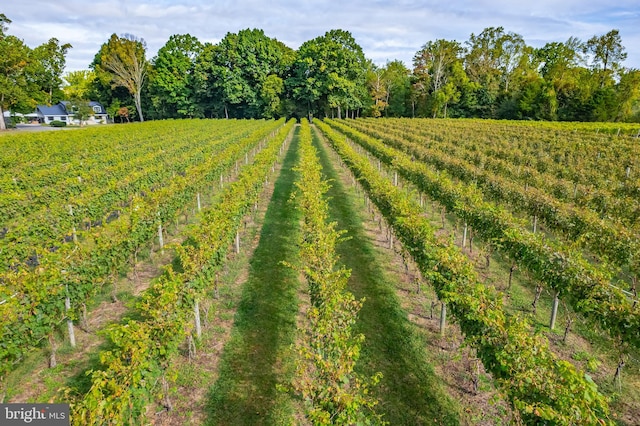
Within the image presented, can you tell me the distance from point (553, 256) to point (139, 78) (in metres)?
90.1

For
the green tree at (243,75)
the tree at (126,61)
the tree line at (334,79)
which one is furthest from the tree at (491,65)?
the tree at (126,61)

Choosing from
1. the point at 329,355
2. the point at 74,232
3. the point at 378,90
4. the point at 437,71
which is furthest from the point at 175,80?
the point at 329,355

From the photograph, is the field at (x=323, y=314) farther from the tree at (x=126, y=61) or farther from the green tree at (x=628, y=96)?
the tree at (x=126, y=61)

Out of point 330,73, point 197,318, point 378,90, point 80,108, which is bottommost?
point 197,318

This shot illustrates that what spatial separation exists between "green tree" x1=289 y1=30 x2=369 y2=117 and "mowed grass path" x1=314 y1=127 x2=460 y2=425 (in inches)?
2633

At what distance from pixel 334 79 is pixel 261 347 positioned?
71.9 metres

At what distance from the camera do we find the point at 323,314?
6.96m

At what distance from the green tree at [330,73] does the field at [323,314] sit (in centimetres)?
6287

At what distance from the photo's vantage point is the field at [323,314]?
559 centimetres

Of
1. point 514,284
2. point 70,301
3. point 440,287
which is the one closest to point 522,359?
point 440,287

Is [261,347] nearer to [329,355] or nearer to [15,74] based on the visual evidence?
[329,355]

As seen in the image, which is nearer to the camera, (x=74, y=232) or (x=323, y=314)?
(x=323, y=314)

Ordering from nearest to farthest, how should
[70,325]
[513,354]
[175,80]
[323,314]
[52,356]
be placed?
1. [513,354]
2. [323,314]
3. [52,356]
4. [70,325]
5. [175,80]

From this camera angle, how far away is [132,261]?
40.7 feet
